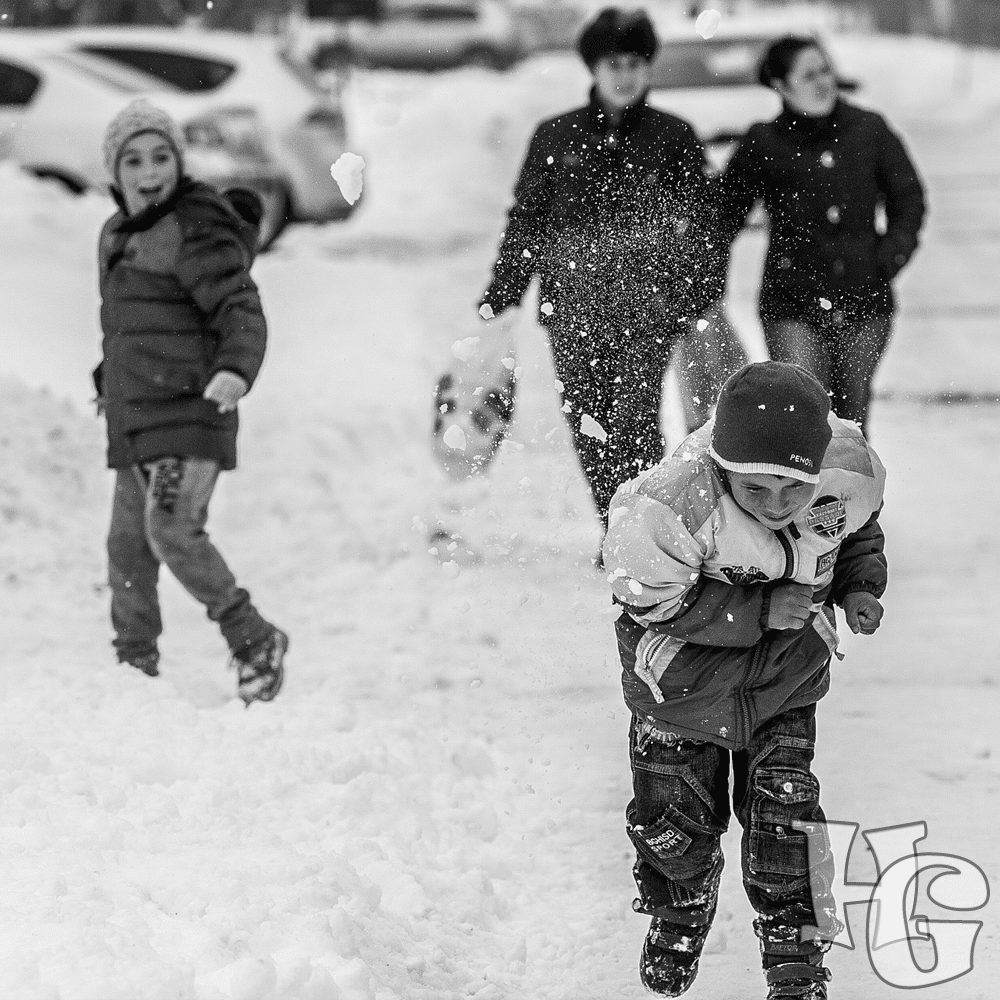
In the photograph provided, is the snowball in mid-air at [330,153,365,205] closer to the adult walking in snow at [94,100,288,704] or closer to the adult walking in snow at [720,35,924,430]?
the adult walking in snow at [94,100,288,704]

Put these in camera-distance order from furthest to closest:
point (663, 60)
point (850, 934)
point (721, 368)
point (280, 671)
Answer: point (663, 60) < point (721, 368) < point (280, 671) < point (850, 934)

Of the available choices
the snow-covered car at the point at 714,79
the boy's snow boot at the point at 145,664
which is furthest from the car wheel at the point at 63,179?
the boy's snow boot at the point at 145,664

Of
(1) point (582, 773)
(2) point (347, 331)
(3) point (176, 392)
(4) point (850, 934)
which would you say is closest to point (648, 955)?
(4) point (850, 934)

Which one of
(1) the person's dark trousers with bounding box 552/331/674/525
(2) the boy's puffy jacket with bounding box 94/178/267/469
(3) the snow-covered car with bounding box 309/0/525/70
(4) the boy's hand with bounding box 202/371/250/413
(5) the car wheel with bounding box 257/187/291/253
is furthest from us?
(3) the snow-covered car with bounding box 309/0/525/70

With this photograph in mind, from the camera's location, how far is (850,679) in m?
4.65

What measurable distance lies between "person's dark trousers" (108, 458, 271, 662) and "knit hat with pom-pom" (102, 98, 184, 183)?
0.84m

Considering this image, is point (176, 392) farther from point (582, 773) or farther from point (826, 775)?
point (826, 775)

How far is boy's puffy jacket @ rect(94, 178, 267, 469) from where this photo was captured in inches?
165

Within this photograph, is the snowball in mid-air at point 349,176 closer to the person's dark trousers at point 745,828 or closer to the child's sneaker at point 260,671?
the child's sneaker at point 260,671

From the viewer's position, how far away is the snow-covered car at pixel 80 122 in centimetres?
1080

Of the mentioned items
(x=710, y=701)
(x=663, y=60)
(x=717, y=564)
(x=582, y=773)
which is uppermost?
(x=663, y=60)

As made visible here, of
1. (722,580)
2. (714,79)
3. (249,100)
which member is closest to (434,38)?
(714,79)

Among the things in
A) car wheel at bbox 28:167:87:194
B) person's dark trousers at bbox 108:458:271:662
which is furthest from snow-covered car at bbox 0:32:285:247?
person's dark trousers at bbox 108:458:271:662

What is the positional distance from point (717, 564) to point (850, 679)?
2016 millimetres
